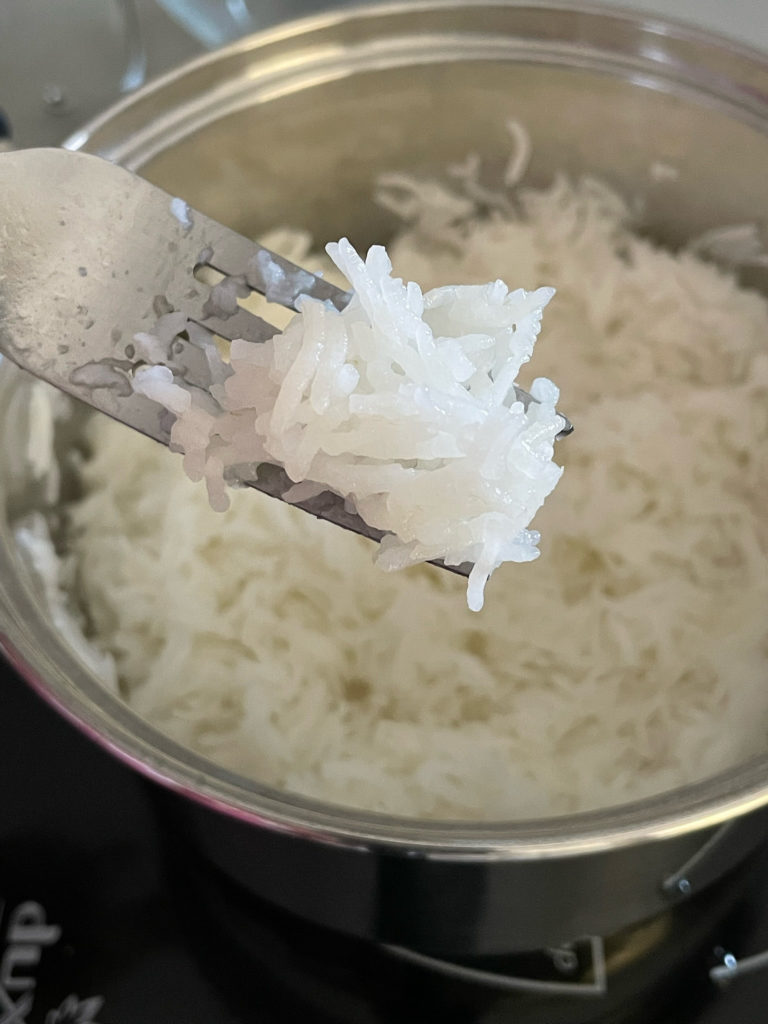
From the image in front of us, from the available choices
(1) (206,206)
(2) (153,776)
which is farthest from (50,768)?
(1) (206,206)

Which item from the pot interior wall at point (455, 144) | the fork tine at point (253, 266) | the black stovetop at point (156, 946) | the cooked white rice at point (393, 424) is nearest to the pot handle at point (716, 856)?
the black stovetop at point (156, 946)

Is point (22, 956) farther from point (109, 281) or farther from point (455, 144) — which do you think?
point (455, 144)

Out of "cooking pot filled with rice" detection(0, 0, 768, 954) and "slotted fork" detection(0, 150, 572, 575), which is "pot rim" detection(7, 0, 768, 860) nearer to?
"cooking pot filled with rice" detection(0, 0, 768, 954)

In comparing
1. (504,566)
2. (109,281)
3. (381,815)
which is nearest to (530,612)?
(504,566)

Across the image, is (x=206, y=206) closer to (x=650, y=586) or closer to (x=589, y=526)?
(x=589, y=526)

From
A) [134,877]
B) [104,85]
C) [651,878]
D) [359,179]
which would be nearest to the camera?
[651,878]

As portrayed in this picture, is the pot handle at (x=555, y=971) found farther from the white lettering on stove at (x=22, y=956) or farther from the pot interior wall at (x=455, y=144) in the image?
the pot interior wall at (x=455, y=144)
